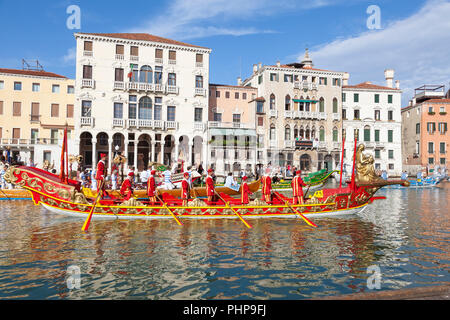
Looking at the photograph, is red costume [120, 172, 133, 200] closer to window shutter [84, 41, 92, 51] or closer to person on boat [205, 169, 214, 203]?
person on boat [205, 169, 214, 203]

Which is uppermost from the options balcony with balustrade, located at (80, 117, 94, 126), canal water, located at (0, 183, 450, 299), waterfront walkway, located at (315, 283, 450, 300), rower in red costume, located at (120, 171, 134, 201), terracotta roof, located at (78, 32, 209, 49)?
terracotta roof, located at (78, 32, 209, 49)

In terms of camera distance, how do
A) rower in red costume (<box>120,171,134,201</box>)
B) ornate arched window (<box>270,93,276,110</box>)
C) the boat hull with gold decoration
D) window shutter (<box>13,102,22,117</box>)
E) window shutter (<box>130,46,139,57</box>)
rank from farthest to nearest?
ornate arched window (<box>270,93,276,110</box>) → window shutter (<box>13,102,22,117</box>) → window shutter (<box>130,46,139,57</box>) → rower in red costume (<box>120,171,134,201</box>) → the boat hull with gold decoration

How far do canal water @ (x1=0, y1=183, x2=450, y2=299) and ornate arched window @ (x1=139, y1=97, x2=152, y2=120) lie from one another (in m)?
24.7

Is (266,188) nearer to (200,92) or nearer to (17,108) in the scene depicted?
(200,92)

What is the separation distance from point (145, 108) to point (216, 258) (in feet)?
102

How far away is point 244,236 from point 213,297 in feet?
15.2

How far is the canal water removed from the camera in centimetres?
621

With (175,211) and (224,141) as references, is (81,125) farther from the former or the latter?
(175,211)

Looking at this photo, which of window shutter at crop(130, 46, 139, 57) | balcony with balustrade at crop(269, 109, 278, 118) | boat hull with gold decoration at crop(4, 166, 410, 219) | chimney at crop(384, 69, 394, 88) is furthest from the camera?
chimney at crop(384, 69, 394, 88)

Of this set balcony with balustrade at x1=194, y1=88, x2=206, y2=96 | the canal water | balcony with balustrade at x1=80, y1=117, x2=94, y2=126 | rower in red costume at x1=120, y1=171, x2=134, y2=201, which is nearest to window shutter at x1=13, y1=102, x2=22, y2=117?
balcony with balustrade at x1=80, y1=117, x2=94, y2=126

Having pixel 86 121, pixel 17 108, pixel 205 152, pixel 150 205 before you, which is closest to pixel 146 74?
pixel 86 121

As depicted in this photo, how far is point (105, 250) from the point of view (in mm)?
8688

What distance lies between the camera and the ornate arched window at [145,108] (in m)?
36.7

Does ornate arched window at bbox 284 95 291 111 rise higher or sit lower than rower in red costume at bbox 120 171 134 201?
higher
